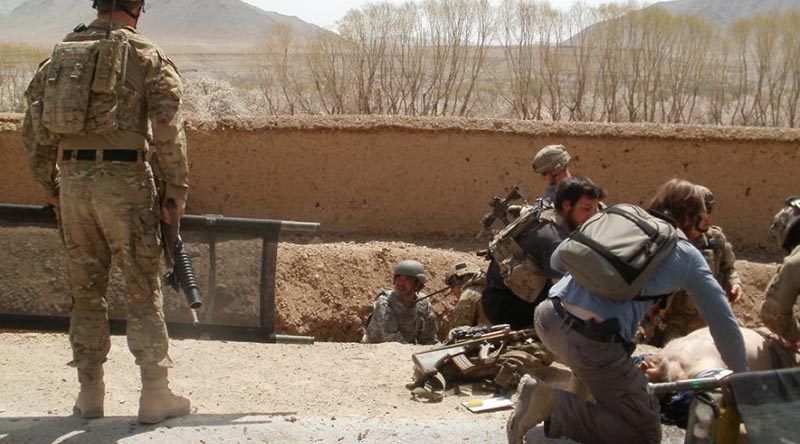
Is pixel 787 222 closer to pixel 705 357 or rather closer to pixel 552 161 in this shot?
pixel 705 357

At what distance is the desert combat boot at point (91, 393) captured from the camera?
421 centimetres

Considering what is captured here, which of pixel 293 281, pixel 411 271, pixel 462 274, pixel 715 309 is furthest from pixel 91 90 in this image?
pixel 293 281

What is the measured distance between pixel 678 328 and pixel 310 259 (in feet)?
16.9

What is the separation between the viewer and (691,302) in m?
5.89

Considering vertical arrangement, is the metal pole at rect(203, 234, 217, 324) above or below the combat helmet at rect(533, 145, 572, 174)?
below

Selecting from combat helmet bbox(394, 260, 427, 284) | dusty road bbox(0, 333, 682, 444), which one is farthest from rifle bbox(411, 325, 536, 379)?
combat helmet bbox(394, 260, 427, 284)

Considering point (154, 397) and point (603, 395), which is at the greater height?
point (603, 395)

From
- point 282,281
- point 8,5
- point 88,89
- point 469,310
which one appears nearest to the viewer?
point 88,89

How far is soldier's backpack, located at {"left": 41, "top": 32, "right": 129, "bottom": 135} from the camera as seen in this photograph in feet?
13.0

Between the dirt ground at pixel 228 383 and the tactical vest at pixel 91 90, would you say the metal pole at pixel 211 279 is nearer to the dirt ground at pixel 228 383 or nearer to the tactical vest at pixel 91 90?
the dirt ground at pixel 228 383

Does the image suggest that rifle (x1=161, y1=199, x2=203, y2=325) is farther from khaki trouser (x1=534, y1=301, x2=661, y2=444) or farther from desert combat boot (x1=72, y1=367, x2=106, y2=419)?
khaki trouser (x1=534, y1=301, x2=661, y2=444)

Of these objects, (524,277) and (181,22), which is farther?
(181,22)

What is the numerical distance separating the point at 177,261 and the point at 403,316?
304cm

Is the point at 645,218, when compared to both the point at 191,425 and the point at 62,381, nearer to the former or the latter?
the point at 191,425
